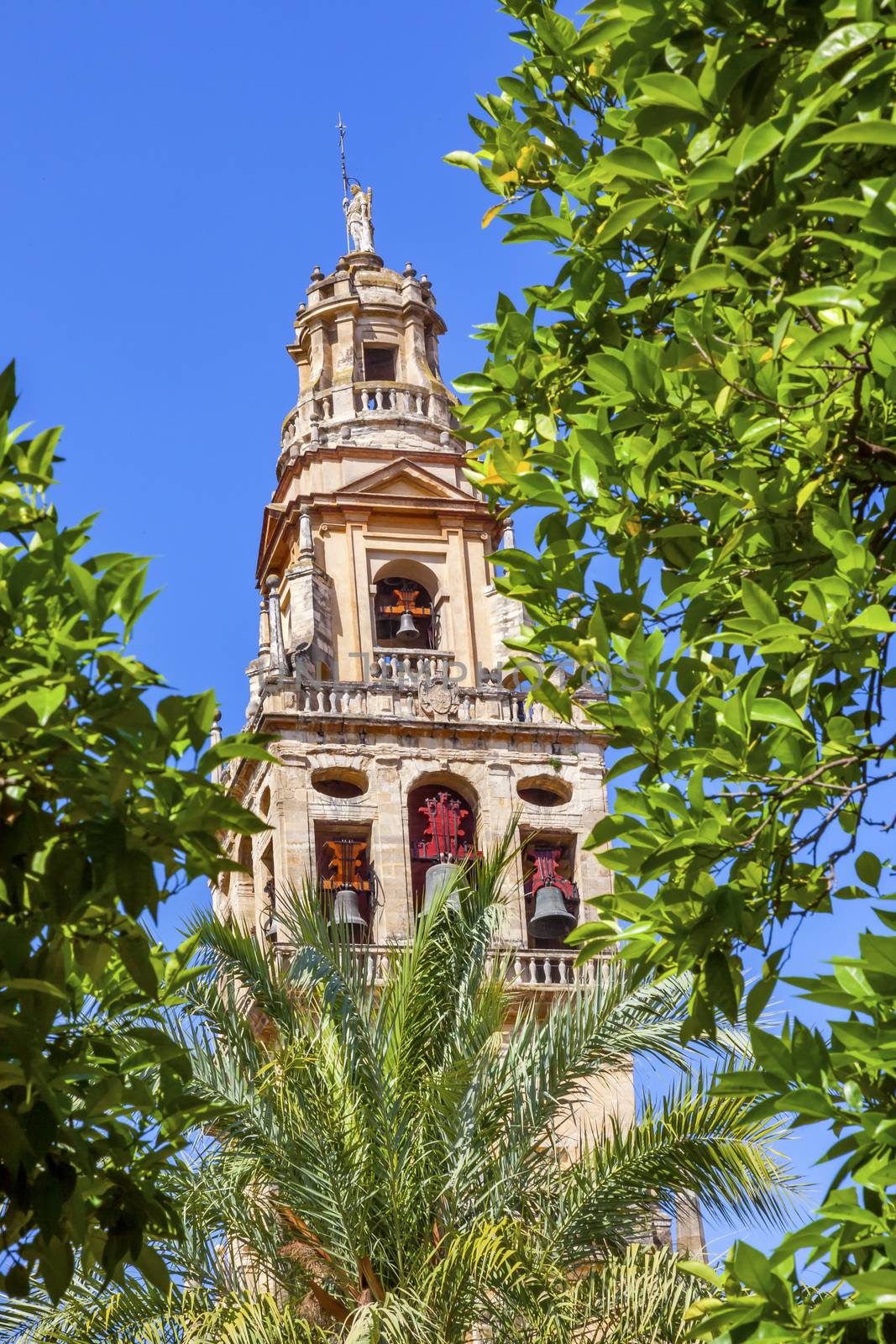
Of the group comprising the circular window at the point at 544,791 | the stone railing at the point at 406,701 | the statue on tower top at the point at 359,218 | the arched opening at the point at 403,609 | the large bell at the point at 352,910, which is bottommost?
the large bell at the point at 352,910

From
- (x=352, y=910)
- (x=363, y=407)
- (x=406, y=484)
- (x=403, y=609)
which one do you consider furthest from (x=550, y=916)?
(x=363, y=407)

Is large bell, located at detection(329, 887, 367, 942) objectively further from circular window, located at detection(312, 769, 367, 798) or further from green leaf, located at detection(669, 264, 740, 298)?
green leaf, located at detection(669, 264, 740, 298)

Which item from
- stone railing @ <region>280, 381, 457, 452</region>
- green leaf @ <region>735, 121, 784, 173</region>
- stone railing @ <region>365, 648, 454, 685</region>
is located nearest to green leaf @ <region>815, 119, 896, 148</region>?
green leaf @ <region>735, 121, 784, 173</region>

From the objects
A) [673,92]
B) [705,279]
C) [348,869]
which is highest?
[348,869]

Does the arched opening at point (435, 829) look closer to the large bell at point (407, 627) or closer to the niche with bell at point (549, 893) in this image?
the niche with bell at point (549, 893)

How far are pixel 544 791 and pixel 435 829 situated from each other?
98.7 inches

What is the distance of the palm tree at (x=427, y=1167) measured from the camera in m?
14.1

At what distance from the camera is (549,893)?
3772 centimetres

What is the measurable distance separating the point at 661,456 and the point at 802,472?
497 millimetres

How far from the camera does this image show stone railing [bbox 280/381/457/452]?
Answer: 4425 centimetres

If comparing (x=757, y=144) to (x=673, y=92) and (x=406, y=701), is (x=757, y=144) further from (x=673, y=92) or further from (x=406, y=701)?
(x=406, y=701)

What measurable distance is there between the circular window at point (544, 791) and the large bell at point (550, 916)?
7.29ft

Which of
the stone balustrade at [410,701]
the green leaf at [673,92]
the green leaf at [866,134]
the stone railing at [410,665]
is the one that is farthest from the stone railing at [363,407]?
the green leaf at [866,134]

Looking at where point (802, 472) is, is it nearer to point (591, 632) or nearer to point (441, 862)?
point (591, 632)
